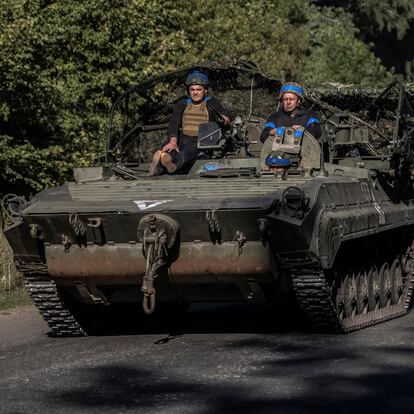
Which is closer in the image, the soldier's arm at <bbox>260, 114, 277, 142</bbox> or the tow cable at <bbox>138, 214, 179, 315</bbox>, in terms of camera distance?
the tow cable at <bbox>138, 214, 179, 315</bbox>

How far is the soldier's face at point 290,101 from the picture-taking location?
13641mm

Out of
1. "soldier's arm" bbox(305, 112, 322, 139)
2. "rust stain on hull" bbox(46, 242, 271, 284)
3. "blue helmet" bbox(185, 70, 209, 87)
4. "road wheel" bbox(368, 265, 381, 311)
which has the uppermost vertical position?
"blue helmet" bbox(185, 70, 209, 87)

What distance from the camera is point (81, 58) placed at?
21672 millimetres

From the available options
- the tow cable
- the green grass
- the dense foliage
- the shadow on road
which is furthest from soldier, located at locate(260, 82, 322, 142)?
the dense foliage

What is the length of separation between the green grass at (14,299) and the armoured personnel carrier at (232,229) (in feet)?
7.16

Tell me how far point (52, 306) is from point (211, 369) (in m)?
2.57

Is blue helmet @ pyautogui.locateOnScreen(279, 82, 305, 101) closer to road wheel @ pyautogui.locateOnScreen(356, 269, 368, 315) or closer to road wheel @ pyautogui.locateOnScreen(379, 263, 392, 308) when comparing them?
road wheel @ pyautogui.locateOnScreen(356, 269, 368, 315)

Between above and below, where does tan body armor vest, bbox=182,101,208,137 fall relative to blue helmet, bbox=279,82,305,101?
below

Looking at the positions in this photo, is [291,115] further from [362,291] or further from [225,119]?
[362,291]

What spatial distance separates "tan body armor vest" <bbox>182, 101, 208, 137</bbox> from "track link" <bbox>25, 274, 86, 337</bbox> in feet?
7.76

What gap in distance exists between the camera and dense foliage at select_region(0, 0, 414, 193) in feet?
58.4

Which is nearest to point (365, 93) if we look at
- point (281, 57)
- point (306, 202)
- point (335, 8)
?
point (306, 202)

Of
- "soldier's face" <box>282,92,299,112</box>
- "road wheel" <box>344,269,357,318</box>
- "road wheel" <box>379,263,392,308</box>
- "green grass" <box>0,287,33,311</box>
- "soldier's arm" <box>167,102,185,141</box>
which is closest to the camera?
"road wheel" <box>344,269,357,318</box>

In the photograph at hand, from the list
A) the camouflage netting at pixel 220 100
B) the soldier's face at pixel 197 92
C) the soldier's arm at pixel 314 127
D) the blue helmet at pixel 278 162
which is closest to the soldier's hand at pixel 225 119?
the soldier's face at pixel 197 92
